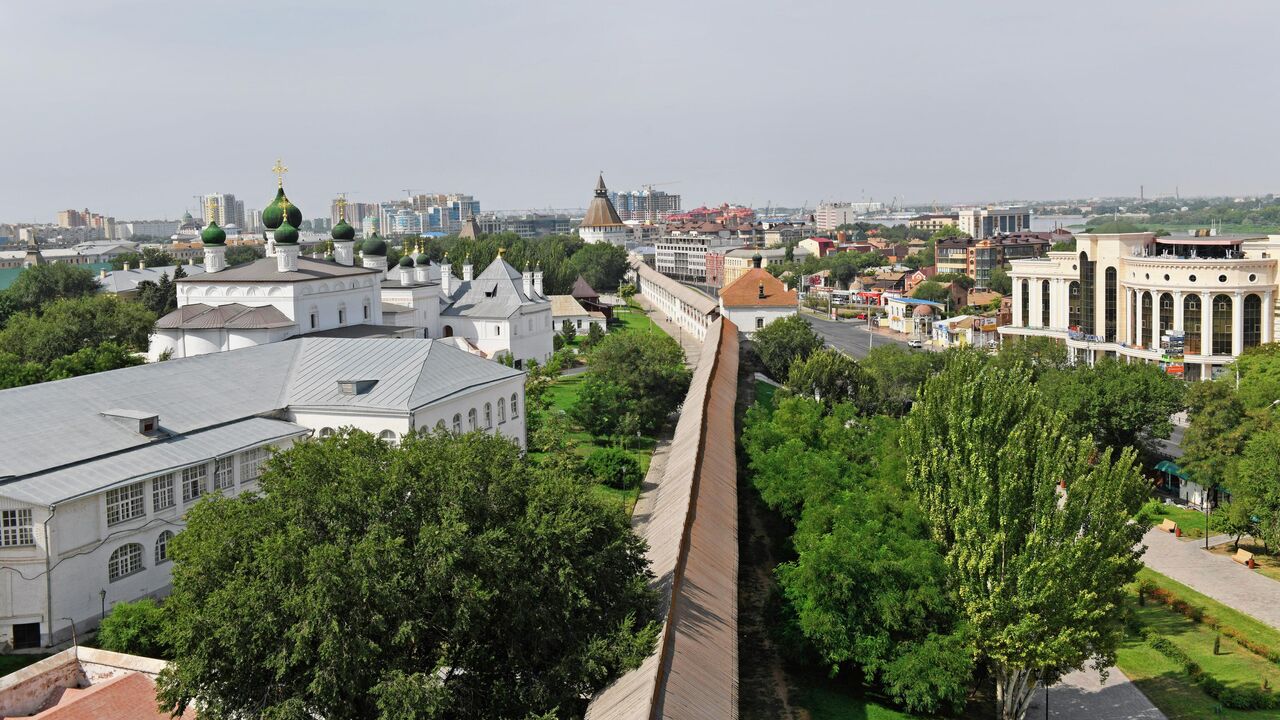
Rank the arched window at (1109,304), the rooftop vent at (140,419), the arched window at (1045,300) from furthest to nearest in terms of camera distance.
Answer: the arched window at (1045,300) → the arched window at (1109,304) → the rooftop vent at (140,419)

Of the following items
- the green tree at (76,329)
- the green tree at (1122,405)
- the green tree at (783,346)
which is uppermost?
the green tree at (76,329)

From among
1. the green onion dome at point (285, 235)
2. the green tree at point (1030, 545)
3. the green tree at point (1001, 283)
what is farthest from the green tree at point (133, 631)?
the green tree at point (1001, 283)

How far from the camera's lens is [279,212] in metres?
50.7

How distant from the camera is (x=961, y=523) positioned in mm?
22703

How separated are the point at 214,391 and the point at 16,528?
28.9 feet

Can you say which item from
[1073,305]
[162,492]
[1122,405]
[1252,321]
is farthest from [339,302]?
[1252,321]

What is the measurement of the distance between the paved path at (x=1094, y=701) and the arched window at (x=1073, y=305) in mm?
47754

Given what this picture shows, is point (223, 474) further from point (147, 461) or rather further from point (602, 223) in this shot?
point (602, 223)

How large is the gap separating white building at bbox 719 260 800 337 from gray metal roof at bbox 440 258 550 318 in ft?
42.4

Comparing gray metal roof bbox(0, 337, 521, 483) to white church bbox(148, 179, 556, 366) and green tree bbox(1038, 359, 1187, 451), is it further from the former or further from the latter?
green tree bbox(1038, 359, 1187, 451)

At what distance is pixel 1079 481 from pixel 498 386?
19.2 metres

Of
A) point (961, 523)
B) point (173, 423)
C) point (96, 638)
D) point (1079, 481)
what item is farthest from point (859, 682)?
point (173, 423)

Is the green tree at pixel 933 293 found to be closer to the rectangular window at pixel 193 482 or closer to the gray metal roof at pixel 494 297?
the gray metal roof at pixel 494 297

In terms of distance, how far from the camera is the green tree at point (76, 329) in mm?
46594
